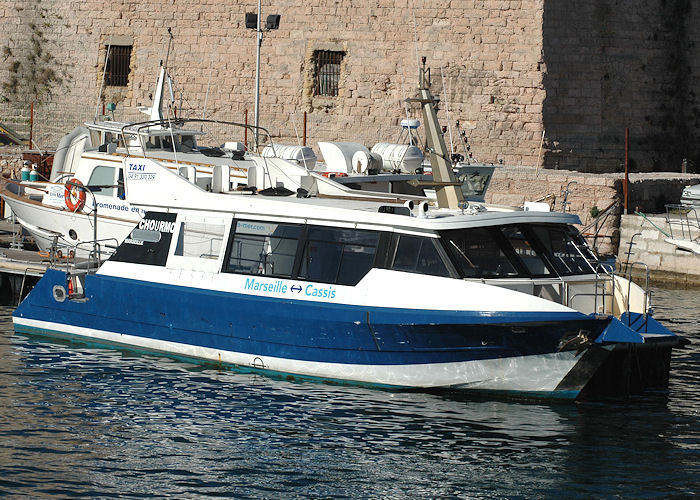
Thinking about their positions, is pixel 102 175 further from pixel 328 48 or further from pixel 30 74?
pixel 30 74

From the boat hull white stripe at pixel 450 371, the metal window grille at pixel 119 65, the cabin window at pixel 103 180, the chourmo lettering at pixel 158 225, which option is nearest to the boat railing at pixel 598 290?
the boat hull white stripe at pixel 450 371

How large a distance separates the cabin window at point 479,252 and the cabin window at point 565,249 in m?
0.63

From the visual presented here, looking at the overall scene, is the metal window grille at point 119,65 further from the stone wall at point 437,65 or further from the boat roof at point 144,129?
the boat roof at point 144,129

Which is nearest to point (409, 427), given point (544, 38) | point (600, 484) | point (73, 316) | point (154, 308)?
point (600, 484)

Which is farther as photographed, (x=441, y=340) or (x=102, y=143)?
(x=102, y=143)

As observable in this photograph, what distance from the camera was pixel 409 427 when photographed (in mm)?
12117

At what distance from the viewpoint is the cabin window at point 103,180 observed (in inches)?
789

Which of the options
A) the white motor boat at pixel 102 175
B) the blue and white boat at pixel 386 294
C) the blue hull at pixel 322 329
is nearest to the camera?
the blue hull at pixel 322 329

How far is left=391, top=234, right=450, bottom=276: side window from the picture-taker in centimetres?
1304

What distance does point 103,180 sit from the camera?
20.3m

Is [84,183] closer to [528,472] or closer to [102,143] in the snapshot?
[102,143]

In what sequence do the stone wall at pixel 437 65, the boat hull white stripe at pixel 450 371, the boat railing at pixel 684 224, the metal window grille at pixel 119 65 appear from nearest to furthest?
the boat hull white stripe at pixel 450 371, the boat railing at pixel 684 224, the stone wall at pixel 437 65, the metal window grille at pixel 119 65

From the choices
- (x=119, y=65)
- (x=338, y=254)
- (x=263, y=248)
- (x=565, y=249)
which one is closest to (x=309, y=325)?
(x=338, y=254)

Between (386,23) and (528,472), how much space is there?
20.4 metres
